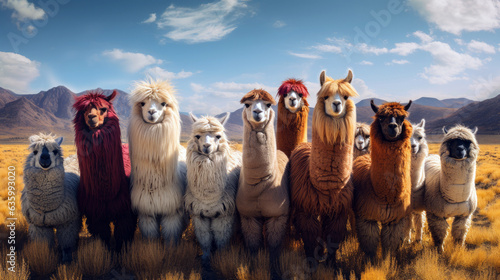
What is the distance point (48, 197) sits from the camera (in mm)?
3398

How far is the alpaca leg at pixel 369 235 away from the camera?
3404 millimetres

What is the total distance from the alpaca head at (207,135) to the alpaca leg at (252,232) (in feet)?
3.05

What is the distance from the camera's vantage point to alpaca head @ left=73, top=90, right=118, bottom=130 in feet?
10.7

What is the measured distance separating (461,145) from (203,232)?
3.24m

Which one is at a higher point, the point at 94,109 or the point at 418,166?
the point at 94,109

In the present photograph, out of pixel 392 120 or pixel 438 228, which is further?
pixel 438 228

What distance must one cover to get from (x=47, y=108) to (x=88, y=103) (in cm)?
11822

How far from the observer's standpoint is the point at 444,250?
3799mm

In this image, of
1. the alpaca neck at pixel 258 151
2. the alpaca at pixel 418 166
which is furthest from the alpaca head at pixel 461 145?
the alpaca neck at pixel 258 151

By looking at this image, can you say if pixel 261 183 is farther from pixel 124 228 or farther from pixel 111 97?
pixel 111 97

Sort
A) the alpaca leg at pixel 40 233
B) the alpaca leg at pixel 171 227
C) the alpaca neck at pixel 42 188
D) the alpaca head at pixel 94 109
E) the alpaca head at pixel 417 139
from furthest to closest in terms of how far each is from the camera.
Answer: the alpaca head at pixel 417 139 → the alpaca leg at pixel 171 227 → the alpaca leg at pixel 40 233 → the alpaca neck at pixel 42 188 → the alpaca head at pixel 94 109

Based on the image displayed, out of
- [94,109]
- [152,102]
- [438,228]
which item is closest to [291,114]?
[152,102]

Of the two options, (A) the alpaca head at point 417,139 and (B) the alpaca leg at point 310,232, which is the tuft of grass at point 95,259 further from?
(A) the alpaca head at point 417,139

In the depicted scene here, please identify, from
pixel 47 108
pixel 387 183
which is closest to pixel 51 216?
pixel 387 183
